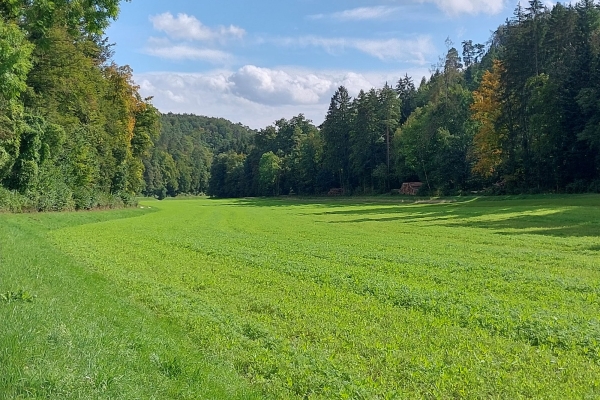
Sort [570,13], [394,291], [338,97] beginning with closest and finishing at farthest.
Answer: [394,291]
[570,13]
[338,97]

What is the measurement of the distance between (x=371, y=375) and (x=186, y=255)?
15199 mm

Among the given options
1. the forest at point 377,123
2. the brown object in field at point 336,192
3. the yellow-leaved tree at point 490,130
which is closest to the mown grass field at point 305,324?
the forest at point 377,123

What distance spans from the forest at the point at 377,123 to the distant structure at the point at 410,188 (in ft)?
4.98

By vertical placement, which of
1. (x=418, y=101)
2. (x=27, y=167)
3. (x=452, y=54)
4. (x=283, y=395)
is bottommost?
(x=283, y=395)

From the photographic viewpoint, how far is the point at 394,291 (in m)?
12.7

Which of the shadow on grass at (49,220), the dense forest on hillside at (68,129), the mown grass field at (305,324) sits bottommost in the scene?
the mown grass field at (305,324)

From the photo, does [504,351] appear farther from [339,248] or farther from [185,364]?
[339,248]

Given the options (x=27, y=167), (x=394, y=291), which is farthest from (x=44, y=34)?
(x=27, y=167)

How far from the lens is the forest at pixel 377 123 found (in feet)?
132

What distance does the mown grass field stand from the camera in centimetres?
676

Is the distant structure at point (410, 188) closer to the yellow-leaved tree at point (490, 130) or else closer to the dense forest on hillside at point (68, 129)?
the yellow-leaved tree at point (490, 130)

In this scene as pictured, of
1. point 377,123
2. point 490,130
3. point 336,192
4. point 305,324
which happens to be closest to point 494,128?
point 490,130

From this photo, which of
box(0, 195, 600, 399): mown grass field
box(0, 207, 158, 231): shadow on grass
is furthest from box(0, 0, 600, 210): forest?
box(0, 195, 600, 399): mown grass field

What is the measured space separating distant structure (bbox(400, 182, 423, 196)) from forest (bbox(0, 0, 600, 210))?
1.52m
